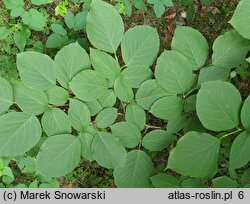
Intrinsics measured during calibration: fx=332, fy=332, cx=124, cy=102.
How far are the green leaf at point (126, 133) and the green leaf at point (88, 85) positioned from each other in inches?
8.5

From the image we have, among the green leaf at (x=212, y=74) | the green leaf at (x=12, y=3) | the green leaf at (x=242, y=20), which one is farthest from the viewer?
the green leaf at (x=12, y=3)

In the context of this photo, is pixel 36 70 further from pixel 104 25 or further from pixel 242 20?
pixel 242 20

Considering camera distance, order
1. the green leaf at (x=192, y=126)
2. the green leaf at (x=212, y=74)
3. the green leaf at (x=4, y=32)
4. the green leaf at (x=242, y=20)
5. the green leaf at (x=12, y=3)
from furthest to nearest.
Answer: the green leaf at (x=4, y=32), the green leaf at (x=12, y=3), the green leaf at (x=192, y=126), the green leaf at (x=212, y=74), the green leaf at (x=242, y=20)

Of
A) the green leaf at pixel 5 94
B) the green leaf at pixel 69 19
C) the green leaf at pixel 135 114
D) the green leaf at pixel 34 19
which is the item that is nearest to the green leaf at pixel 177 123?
the green leaf at pixel 135 114

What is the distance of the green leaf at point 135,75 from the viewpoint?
191 cm

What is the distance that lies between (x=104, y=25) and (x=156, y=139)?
752 millimetres

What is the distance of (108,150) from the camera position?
1.91 m

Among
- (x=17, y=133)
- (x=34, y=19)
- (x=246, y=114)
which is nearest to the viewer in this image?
(x=246, y=114)

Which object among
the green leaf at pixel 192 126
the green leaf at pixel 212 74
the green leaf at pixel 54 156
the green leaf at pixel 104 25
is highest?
the green leaf at pixel 104 25

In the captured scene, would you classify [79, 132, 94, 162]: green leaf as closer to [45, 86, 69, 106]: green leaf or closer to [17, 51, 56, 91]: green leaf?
[45, 86, 69, 106]: green leaf

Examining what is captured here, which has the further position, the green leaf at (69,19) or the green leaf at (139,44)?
the green leaf at (69,19)

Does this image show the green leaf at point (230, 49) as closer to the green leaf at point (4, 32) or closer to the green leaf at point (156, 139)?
the green leaf at point (156, 139)

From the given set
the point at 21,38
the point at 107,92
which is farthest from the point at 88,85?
the point at 21,38
